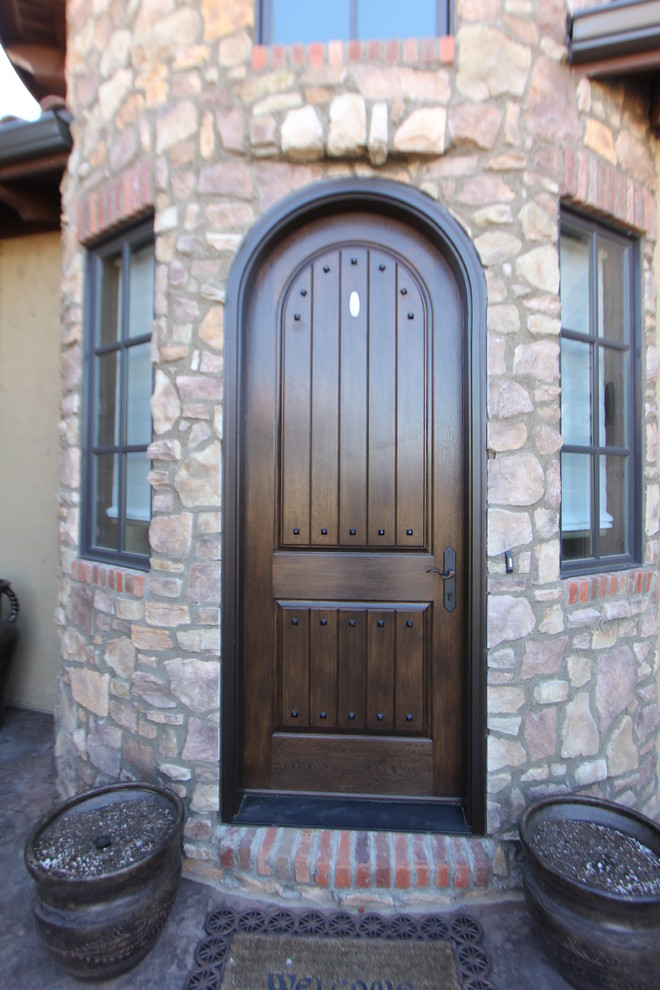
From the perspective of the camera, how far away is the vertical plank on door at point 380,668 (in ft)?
7.59

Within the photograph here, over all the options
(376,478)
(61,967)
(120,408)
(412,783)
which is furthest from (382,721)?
(120,408)

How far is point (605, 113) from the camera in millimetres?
2332

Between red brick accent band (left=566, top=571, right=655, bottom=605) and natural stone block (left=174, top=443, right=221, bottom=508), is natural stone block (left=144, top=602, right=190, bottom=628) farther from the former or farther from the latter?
red brick accent band (left=566, top=571, right=655, bottom=605)

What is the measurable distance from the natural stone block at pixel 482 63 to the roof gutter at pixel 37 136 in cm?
192

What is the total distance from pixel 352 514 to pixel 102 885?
1.52 m

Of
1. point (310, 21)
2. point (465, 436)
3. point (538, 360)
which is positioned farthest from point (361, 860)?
point (310, 21)

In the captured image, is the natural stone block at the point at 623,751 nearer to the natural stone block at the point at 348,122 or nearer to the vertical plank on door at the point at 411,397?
the vertical plank on door at the point at 411,397

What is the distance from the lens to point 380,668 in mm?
2322

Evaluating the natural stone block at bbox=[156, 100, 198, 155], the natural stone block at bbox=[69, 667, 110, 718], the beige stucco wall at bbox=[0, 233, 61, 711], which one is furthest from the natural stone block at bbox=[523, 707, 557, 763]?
the beige stucco wall at bbox=[0, 233, 61, 711]

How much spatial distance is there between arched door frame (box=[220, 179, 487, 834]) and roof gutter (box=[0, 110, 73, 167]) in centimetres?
135

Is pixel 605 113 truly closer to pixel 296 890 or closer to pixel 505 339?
pixel 505 339

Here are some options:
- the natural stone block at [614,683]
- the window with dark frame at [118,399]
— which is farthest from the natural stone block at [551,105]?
the natural stone block at [614,683]

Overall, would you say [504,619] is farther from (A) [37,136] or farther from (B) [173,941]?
(A) [37,136]

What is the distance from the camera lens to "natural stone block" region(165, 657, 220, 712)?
2.18 m
